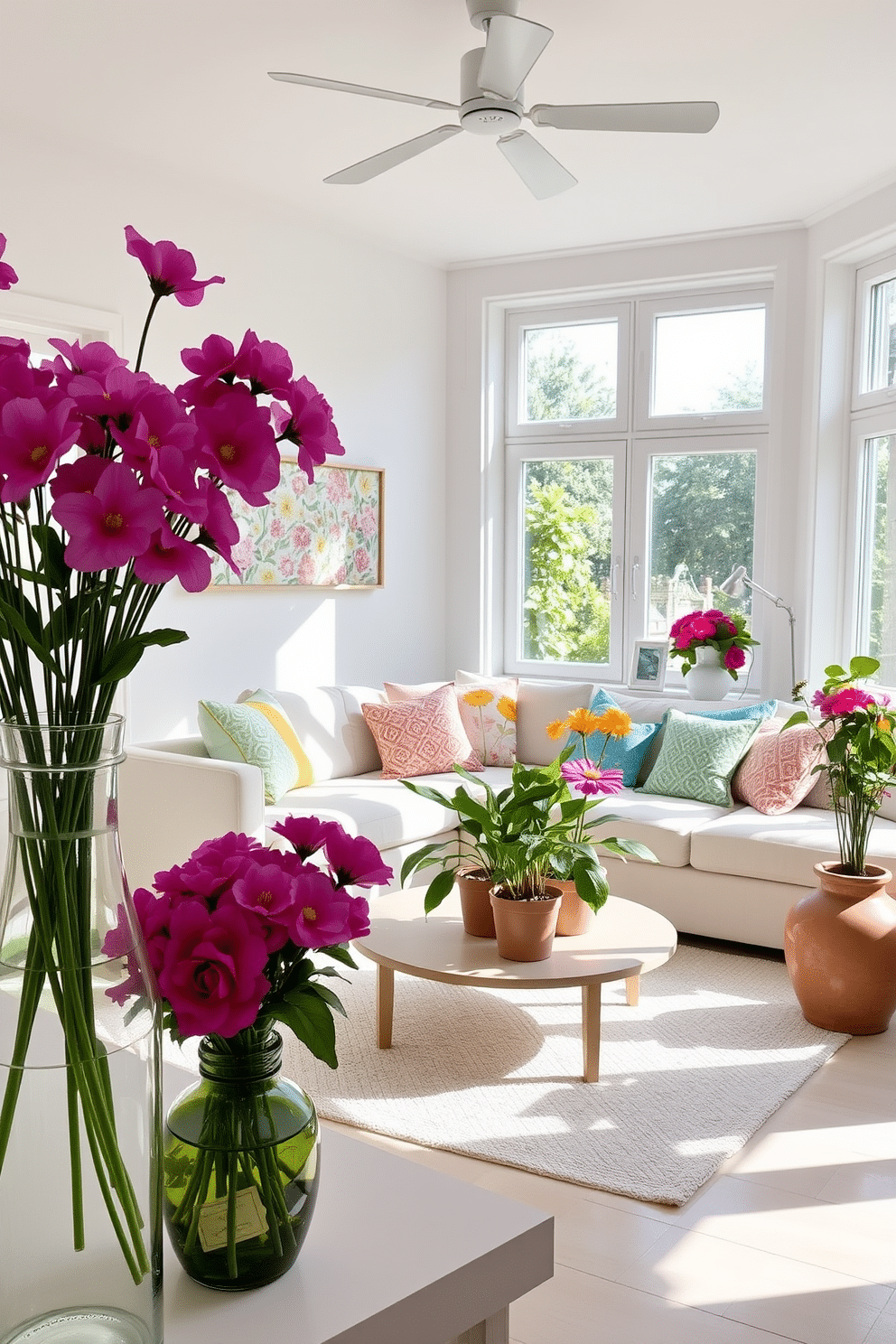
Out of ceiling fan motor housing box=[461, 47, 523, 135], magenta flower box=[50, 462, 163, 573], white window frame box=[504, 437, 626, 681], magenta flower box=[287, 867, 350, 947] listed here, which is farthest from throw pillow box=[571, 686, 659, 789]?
magenta flower box=[50, 462, 163, 573]

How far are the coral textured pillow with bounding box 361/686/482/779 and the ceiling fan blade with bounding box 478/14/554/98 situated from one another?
2552 millimetres

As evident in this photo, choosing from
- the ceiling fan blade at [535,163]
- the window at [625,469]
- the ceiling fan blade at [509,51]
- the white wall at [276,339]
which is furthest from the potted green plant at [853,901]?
the window at [625,469]

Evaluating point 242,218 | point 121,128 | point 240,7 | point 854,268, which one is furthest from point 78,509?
point 854,268

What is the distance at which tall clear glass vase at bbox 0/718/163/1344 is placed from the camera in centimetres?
71

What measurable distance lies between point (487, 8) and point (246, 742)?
242cm

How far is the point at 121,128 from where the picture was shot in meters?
4.18

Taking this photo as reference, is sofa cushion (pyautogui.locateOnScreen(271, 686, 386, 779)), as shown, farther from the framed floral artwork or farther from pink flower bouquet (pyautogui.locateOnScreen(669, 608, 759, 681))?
pink flower bouquet (pyautogui.locateOnScreen(669, 608, 759, 681))

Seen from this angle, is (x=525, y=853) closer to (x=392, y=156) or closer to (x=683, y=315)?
(x=392, y=156)

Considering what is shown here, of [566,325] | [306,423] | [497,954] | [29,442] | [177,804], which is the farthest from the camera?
[566,325]

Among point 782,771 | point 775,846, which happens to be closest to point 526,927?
point 775,846

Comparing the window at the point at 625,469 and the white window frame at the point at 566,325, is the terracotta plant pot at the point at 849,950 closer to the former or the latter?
the window at the point at 625,469

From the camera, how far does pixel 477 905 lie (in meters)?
3.31

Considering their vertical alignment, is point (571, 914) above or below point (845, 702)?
below

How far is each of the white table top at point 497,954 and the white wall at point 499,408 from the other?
235 centimetres
